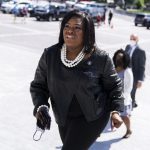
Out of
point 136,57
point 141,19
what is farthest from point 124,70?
point 141,19

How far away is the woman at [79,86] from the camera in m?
3.66

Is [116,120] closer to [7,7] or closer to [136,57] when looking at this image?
[136,57]

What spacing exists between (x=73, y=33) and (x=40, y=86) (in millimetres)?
597

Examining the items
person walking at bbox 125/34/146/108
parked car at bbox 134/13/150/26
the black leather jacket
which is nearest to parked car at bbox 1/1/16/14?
parked car at bbox 134/13/150/26

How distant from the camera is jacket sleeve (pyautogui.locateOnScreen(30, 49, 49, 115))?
12.6ft

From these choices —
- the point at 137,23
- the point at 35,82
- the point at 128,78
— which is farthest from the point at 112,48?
the point at 137,23

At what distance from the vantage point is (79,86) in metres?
3.65

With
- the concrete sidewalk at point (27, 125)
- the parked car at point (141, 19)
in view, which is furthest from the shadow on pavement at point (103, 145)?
the parked car at point (141, 19)

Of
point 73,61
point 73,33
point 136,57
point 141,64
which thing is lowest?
point 141,64

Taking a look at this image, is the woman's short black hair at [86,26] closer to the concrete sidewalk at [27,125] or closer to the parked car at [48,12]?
the concrete sidewalk at [27,125]

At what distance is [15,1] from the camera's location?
145 feet

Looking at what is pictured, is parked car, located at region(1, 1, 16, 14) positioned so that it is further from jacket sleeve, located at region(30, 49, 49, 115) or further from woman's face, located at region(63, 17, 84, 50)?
woman's face, located at region(63, 17, 84, 50)

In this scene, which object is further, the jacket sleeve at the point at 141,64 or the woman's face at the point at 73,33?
the jacket sleeve at the point at 141,64

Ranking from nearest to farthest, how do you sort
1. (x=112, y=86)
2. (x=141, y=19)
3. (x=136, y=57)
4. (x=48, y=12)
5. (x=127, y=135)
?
(x=112, y=86)
(x=127, y=135)
(x=136, y=57)
(x=48, y=12)
(x=141, y=19)
